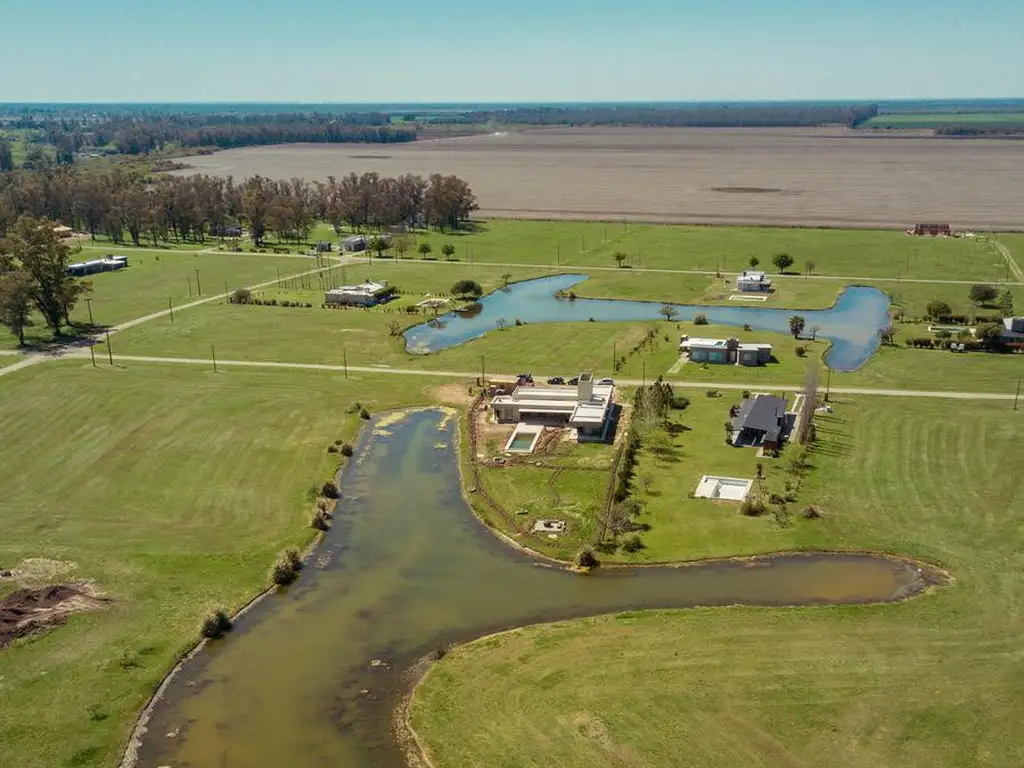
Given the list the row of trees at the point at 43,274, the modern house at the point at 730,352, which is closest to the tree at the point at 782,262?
the modern house at the point at 730,352

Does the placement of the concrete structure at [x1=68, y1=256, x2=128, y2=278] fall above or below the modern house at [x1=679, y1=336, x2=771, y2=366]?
above

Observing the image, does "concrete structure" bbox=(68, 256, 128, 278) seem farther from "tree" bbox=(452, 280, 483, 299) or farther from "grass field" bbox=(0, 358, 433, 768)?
"tree" bbox=(452, 280, 483, 299)

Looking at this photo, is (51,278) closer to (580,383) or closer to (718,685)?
(580,383)

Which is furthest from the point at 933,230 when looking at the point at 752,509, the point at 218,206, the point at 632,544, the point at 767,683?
the point at 767,683

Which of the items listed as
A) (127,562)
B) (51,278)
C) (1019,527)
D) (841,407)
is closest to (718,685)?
(1019,527)

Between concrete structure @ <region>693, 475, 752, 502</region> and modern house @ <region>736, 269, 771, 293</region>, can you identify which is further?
modern house @ <region>736, 269, 771, 293</region>

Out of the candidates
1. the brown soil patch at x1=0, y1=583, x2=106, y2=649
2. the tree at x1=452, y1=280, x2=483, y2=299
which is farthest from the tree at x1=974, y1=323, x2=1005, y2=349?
the brown soil patch at x1=0, y1=583, x2=106, y2=649
